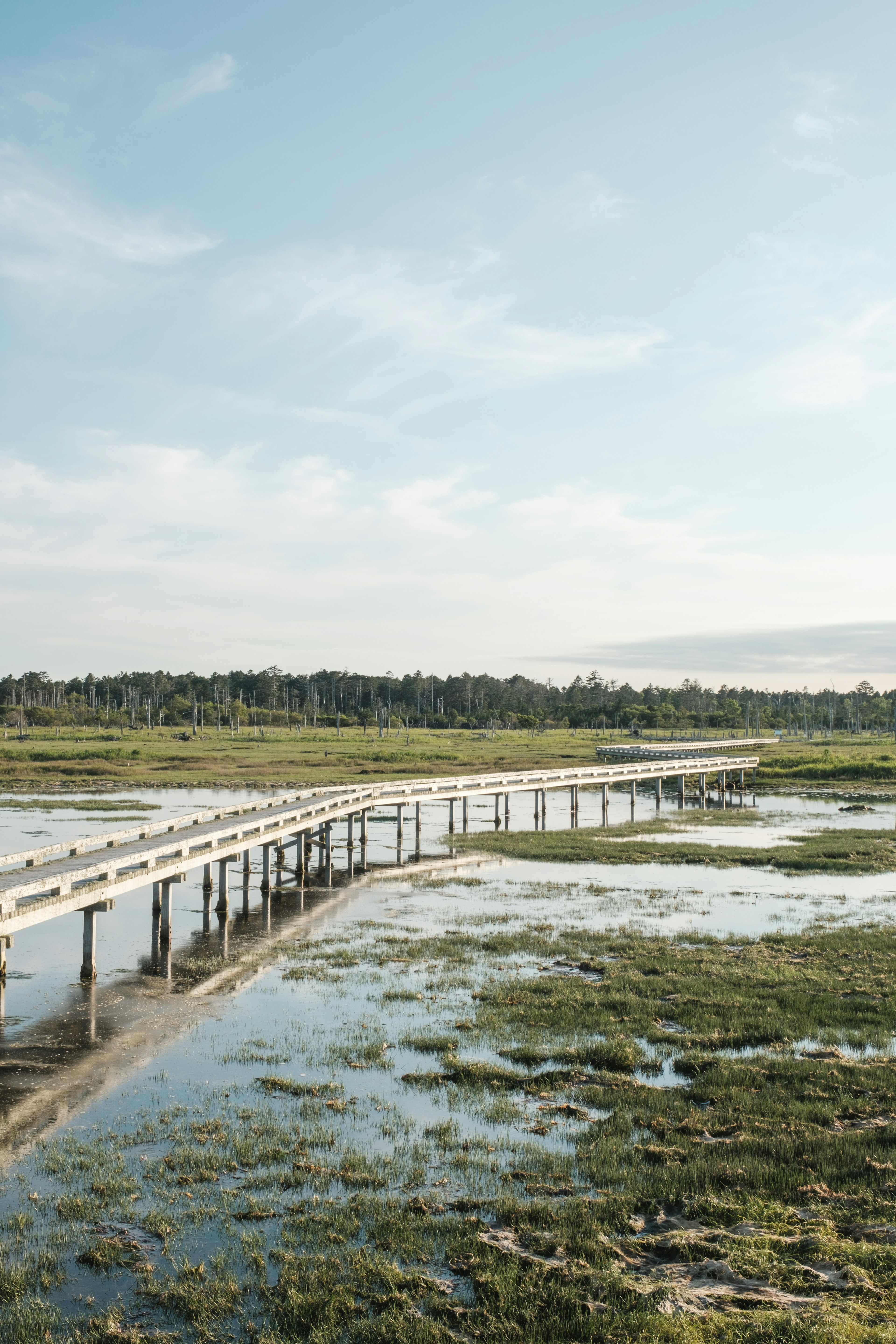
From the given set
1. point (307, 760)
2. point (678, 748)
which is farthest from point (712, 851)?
point (307, 760)

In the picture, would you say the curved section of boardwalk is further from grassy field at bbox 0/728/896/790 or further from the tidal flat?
grassy field at bbox 0/728/896/790

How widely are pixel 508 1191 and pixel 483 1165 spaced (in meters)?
0.70

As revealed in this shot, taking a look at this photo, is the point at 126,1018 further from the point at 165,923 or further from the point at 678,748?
the point at 678,748

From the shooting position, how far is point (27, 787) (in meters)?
63.2

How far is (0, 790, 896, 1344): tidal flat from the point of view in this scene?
7.80 metres

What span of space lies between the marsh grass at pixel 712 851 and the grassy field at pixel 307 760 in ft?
88.9

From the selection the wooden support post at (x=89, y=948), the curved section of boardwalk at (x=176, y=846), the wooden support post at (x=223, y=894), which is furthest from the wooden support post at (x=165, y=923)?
the wooden support post at (x=223, y=894)

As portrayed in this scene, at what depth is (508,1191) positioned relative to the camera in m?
9.88

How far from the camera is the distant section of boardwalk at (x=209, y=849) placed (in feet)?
57.5

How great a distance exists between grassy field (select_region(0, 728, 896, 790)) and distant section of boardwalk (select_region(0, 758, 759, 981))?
72.6ft

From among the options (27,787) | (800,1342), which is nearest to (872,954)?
(800,1342)

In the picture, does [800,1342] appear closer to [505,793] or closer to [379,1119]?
[379,1119]

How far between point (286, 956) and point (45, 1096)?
8.69 m

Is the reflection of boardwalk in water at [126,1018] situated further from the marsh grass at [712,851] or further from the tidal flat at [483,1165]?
the marsh grass at [712,851]
